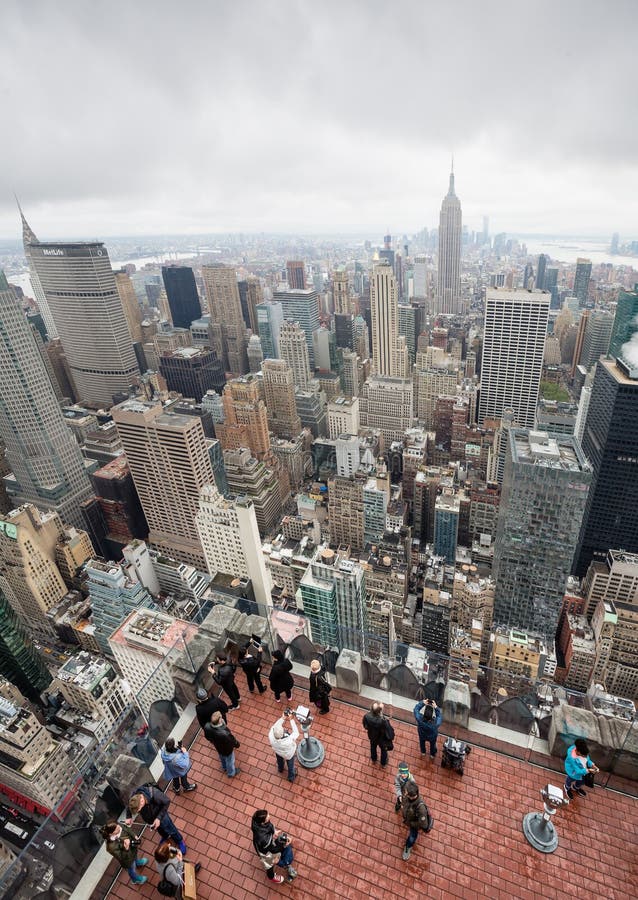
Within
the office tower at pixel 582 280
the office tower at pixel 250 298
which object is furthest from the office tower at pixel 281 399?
the office tower at pixel 582 280

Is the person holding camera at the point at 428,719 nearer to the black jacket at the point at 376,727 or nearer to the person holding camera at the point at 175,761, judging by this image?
the black jacket at the point at 376,727

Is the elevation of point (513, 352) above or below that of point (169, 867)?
below

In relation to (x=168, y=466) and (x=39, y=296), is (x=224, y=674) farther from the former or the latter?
(x=39, y=296)

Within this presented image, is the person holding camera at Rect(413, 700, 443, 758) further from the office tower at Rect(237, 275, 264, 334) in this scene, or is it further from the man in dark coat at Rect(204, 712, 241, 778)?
the office tower at Rect(237, 275, 264, 334)

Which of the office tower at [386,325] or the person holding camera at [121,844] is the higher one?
the person holding camera at [121,844]

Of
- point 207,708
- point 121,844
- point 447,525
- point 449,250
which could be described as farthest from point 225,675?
point 449,250

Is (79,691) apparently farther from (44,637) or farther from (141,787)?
(141,787)

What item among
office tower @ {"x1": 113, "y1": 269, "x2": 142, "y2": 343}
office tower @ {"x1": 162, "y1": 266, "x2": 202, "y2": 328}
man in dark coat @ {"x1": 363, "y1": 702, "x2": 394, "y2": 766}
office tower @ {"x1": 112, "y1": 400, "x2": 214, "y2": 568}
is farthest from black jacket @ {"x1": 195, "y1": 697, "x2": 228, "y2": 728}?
office tower @ {"x1": 162, "y1": 266, "x2": 202, "y2": 328}

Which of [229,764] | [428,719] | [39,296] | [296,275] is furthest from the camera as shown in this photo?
[296,275]
